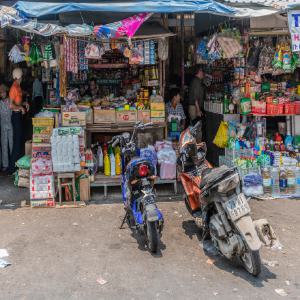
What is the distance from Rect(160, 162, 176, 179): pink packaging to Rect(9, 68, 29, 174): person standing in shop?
9.90 feet

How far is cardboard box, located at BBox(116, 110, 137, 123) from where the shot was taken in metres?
7.98

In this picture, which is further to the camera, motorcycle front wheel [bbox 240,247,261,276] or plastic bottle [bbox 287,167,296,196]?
plastic bottle [bbox 287,167,296,196]

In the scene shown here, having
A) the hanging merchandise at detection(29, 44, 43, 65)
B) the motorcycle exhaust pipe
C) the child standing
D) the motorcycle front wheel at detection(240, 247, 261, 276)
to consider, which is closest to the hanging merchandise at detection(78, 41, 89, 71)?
the hanging merchandise at detection(29, 44, 43, 65)

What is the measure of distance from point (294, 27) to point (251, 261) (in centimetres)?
425

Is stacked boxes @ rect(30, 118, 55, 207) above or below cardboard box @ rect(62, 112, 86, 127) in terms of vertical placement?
below

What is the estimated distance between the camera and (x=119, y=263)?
200 inches

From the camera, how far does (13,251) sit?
546 cm

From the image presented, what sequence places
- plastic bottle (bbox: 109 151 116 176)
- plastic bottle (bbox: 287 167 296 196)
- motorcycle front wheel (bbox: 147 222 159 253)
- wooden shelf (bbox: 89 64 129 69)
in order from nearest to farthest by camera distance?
motorcycle front wheel (bbox: 147 222 159 253) → plastic bottle (bbox: 287 167 296 196) → plastic bottle (bbox: 109 151 116 176) → wooden shelf (bbox: 89 64 129 69)

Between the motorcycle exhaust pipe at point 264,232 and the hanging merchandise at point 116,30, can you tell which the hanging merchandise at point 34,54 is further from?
the motorcycle exhaust pipe at point 264,232

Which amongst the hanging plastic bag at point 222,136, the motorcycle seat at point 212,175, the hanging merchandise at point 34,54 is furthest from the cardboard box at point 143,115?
the motorcycle seat at point 212,175

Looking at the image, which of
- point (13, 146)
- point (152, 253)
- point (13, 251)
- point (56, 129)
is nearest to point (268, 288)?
point (152, 253)

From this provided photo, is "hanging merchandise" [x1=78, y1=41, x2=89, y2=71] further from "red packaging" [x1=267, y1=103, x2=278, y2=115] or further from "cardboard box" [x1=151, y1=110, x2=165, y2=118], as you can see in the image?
"red packaging" [x1=267, y1=103, x2=278, y2=115]

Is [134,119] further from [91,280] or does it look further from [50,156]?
[91,280]

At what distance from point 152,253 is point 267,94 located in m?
4.00
